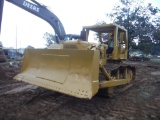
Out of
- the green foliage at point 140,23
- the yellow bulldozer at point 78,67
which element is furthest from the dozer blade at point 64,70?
the green foliage at point 140,23

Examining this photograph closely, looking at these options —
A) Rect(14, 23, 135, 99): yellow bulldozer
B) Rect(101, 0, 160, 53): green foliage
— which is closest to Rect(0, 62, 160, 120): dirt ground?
Rect(14, 23, 135, 99): yellow bulldozer

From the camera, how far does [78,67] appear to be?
15.3 ft

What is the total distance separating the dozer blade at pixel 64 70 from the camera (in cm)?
421

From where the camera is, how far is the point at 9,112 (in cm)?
407

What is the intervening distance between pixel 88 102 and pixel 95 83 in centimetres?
92

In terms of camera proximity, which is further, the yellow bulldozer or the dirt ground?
the yellow bulldozer

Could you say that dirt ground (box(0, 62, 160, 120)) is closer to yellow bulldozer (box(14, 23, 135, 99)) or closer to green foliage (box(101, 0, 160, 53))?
yellow bulldozer (box(14, 23, 135, 99))

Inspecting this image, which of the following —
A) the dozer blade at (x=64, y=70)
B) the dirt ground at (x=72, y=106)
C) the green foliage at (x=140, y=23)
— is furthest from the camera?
the green foliage at (x=140, y=23)

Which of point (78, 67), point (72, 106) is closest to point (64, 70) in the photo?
point (78, 67)

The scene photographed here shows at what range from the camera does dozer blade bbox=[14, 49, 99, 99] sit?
421 centimetres

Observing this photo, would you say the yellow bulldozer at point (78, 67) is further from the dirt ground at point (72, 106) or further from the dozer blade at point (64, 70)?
the dirt ground at point (72, 106)

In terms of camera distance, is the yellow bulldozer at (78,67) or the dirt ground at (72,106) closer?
the dirt ground at (72,106)

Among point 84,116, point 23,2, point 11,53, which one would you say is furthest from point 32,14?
point 11,53

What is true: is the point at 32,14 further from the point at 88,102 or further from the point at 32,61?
the point at 88,102
